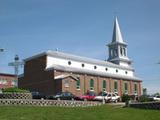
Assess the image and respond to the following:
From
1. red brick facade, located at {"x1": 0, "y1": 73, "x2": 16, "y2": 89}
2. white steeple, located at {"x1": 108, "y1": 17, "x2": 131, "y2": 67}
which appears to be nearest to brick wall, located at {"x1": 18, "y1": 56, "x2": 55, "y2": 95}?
red brick facade, located at {"x1": 0, "y1": 73, "x2": 16, "y2": 89}

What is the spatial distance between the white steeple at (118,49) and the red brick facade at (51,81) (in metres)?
12.7

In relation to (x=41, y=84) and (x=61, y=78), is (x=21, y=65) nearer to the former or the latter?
(x=41, y=84)

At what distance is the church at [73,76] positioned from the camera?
61.4 metres

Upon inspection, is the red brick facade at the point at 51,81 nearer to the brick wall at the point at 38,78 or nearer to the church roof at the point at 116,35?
the brick wall at the point at 38,78

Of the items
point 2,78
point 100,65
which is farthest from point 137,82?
point 2,78

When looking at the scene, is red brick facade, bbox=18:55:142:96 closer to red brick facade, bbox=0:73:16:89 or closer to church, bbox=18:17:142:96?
church, bbox=18:17:142:96

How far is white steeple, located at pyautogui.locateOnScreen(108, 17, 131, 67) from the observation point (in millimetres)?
87250

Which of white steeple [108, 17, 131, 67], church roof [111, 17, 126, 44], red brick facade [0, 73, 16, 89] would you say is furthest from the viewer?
church roof [111, 17, 126, 44]

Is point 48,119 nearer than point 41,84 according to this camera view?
Yes

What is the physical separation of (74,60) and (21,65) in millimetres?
11341

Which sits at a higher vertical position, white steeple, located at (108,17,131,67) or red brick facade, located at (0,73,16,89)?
white steeple, located at (108,17,131,67)

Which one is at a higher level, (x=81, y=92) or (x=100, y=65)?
(x=100, y=65)

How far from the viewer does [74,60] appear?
67.7m

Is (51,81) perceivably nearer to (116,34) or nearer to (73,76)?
(73,76)
